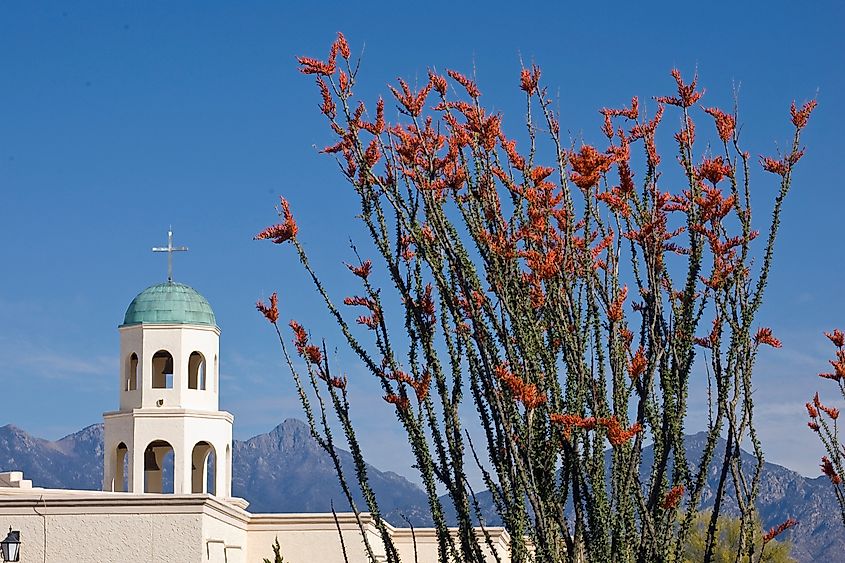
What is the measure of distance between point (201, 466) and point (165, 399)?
2276mm

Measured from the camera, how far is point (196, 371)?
27125mm

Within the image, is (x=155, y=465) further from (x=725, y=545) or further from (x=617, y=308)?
(x=725, y=545)

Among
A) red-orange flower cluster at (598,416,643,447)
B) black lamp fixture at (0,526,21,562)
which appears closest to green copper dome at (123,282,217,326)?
black lamp fixture at (0,526,21,562)

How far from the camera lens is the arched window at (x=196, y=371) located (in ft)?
87.9

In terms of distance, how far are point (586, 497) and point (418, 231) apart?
1601 mm

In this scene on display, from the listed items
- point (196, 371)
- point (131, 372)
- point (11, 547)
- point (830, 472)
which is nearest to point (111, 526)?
point (11, 547)

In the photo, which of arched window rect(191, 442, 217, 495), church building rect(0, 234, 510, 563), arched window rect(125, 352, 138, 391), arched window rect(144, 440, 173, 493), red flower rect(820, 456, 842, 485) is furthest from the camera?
arched window rect(191, 442, 217, 495)

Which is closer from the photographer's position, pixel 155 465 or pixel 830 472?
pixel 830 472

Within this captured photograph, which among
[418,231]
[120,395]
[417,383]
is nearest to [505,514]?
[417,383]

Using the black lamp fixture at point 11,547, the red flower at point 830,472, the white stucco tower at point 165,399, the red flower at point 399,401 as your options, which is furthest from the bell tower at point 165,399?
the red flower at point 399,401

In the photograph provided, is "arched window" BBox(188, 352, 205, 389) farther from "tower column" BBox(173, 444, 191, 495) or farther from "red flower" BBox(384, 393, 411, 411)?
"red flower" BBox(384, 393, 411, 411)

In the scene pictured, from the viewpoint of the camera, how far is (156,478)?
89.0 feet

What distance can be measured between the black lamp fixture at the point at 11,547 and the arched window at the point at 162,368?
6.22 meters

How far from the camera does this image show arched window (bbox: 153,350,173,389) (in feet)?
87.4
